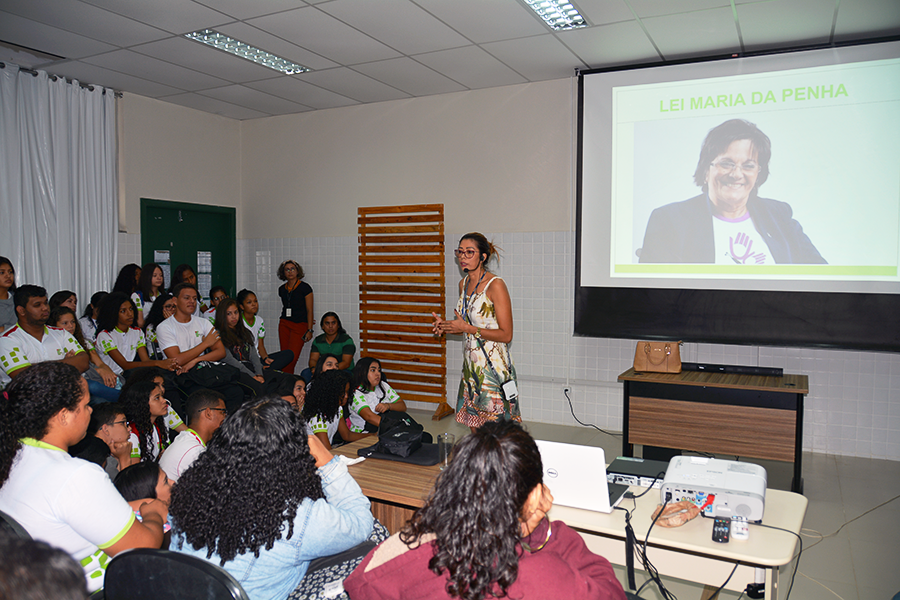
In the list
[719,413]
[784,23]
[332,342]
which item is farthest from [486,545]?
[332,342]

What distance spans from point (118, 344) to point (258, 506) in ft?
12.1

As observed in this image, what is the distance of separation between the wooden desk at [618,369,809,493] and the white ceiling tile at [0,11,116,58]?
457 cm

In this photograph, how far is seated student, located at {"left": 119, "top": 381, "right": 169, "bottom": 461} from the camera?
127 inches

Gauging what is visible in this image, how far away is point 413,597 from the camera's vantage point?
4.08 feet

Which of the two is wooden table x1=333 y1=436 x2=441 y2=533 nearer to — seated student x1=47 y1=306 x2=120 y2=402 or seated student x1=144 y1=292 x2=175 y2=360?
seated student x1=47 y1=306 x2=120 y2=402

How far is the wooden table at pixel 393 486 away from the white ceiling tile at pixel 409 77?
11.5ft

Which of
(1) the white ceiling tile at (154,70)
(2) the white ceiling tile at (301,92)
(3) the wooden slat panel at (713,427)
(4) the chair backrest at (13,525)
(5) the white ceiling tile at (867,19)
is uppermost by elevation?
(2) the white ceiling tile at (301,92)

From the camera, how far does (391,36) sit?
4.41 metres

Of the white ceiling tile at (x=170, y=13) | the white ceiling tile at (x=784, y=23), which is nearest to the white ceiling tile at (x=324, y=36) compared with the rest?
the white ceiling tile at (x=170, y=13)

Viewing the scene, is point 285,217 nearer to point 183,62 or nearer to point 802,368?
point 183,62

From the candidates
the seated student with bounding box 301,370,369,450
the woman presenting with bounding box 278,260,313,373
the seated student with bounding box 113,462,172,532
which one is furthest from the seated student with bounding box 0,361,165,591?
the woman presenting with bounding box 278,260,313,373

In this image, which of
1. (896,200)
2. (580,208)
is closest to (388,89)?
(580,208)

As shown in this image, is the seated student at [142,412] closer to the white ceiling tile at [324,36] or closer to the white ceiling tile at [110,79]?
the white ceiling tile at [324,36]

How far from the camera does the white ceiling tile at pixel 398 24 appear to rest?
153 inches
